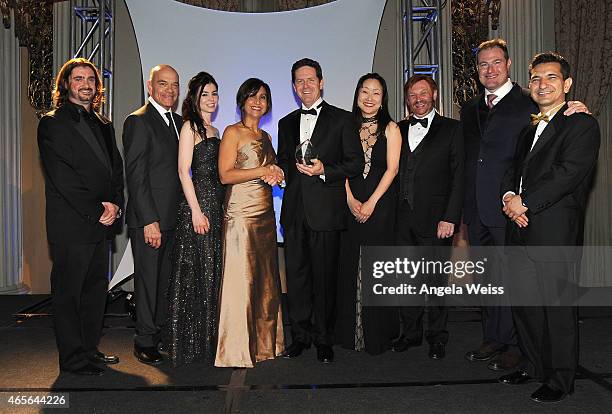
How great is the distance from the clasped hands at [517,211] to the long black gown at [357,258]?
785 millimetres

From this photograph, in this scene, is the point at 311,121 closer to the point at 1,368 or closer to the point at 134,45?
the point at 1,368

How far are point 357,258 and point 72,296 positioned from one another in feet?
5.18

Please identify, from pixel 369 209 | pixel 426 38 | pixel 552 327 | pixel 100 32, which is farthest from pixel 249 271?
pixel 426 38

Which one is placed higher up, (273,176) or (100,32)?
(100,32)

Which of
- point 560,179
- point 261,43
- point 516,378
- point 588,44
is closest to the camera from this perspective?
point 560,179

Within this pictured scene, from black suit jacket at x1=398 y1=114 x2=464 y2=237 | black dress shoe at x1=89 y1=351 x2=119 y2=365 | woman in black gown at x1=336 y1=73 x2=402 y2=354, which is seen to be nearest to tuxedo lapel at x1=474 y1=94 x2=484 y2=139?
black suit jacket at x1=398 y1=114 x2=464 y2=237

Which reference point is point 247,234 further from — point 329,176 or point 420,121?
point 420,121

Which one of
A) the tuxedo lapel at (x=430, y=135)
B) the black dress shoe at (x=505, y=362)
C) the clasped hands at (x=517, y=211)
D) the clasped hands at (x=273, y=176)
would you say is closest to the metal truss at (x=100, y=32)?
the clasped hands at (x=273, y=176)

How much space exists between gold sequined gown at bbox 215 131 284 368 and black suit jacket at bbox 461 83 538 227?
116 centimetres

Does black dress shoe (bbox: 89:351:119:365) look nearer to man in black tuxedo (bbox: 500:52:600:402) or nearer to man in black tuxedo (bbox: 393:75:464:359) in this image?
man in black tuxedo (bbox: 393:75:464:359)

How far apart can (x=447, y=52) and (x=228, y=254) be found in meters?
3.83

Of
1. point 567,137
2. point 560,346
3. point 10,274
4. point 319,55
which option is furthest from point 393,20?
point 10,274

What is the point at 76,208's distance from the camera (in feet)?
9.60

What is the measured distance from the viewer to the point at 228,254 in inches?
119
